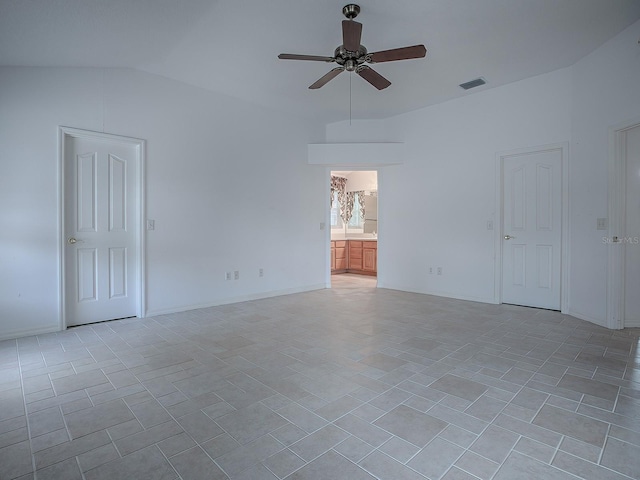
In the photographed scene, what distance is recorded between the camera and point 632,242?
3781 mm

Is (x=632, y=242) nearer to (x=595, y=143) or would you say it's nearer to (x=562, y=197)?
(x=562, y=197)

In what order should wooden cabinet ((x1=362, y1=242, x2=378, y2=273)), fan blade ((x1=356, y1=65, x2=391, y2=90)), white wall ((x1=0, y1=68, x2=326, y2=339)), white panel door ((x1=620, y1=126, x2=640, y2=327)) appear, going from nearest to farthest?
1. fan blade ((x1=356, y1=65, x2=391, y2=90))
2. white wall ((x1=0, y1=68, x2=326, y2=339))
3. white panel door ((x1=620, y1=126, x2=640, y2=327))
4. wooden cabinet ((x1=362, y1=242, x2=378, y2=273))

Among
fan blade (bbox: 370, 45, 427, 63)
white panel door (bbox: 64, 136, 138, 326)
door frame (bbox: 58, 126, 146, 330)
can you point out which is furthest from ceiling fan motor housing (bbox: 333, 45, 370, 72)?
white panel door (bbox: 64, 136, 138, 326)

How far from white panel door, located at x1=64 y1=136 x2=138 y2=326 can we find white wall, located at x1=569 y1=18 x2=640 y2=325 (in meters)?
5.21

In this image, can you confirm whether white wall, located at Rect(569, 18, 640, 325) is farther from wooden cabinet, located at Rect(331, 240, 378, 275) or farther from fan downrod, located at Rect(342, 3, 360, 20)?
wooden cabinet, located at Rect(331, 240, 378, 275)

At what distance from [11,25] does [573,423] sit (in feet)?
15.4

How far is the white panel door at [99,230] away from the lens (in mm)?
3797

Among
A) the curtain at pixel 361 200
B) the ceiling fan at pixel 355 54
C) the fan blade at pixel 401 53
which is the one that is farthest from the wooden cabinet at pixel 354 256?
the fan blade at pixel 401 53

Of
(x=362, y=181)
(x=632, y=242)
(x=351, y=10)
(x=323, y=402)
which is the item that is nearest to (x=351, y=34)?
(x=351, y=10)

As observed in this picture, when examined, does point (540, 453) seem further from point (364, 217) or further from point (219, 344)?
point (364, 217)

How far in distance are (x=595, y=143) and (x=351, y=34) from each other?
3.06 meters

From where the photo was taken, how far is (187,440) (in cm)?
179

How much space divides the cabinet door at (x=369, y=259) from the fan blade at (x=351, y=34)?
5.73m

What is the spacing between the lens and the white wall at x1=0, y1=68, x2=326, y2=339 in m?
3.42
